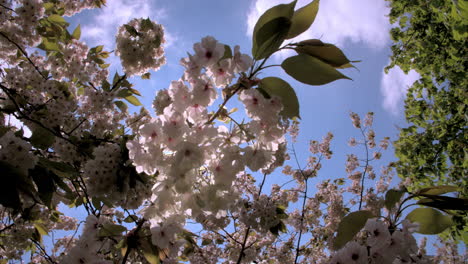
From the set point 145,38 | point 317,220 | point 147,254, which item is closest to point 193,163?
point 147,254

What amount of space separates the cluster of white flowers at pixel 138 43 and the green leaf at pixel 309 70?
2.85 meters

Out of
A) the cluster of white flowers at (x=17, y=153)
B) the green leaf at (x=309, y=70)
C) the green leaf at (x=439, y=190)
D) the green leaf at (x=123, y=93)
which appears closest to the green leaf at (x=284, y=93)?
the green leaf at (x=309, y=70)

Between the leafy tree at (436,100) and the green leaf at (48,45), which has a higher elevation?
the leafy tree at (436,100)

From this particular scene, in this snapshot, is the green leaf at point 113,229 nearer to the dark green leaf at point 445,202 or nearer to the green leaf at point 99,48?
the dark green leaf at point 445,202

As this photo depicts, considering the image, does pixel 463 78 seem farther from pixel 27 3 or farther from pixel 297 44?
pixel 27 3

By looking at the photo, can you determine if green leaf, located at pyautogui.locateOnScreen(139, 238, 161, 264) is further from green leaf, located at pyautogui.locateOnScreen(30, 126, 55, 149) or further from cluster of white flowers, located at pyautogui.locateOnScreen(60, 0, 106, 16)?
cluster of white flowers, located at pyautogui.locateOnScreen(60, 0, 106, 16)

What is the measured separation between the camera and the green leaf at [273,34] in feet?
2.97

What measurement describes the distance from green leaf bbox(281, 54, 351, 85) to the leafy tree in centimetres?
646

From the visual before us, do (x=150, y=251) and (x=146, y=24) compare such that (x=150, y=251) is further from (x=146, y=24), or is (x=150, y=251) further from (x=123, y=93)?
(x=146, y=24)

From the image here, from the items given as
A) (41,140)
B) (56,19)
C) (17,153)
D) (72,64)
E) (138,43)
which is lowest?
(17,153)

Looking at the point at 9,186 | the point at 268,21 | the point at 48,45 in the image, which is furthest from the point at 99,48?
the point at 268,21

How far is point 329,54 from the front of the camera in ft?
3.05

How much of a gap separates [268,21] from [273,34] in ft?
0.17

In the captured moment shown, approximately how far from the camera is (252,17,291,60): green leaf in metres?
0.90
